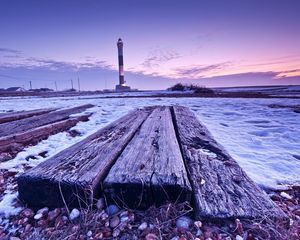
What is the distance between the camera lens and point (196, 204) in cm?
112

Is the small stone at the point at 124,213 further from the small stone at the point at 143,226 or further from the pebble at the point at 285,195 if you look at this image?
the pebble at the point at 285,195

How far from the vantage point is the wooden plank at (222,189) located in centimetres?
107

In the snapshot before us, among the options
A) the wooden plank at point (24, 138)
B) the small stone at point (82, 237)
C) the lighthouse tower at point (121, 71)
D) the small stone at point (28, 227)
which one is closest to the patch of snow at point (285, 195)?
the small stone at point (82, 237)

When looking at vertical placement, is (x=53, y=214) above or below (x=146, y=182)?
below

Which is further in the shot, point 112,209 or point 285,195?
point 285,195

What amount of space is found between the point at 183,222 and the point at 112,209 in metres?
0.37

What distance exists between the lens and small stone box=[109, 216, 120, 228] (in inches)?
43.9

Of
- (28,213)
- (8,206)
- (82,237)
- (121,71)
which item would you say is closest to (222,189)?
(82,237)

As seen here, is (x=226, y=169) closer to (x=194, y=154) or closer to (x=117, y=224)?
(x=194, y=154)

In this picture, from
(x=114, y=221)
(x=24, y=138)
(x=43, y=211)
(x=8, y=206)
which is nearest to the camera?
(x=114, y=221)

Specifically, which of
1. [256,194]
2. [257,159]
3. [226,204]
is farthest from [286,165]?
[226,204]

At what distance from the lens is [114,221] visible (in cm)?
113

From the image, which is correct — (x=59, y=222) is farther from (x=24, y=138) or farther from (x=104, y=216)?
(x=24, y=138)

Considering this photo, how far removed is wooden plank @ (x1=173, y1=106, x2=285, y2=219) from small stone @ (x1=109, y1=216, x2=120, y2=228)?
383mm
